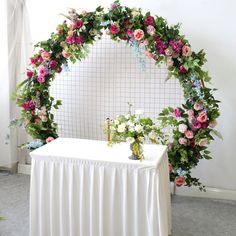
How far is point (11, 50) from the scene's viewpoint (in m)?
3.91

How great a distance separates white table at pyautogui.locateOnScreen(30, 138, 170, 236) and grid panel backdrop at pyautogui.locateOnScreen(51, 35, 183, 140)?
105 centimetres

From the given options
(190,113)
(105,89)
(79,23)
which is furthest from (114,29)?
(190,113)

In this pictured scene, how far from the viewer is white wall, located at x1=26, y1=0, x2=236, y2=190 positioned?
10.9ft

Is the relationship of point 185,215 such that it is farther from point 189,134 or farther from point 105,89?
point 105,89

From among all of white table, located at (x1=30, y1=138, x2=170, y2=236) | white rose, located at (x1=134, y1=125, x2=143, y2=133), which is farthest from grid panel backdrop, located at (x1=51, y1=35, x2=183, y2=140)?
white rose, located at (x1=134, y1=125, x2=143, y2=133)

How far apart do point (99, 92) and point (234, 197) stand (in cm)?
160

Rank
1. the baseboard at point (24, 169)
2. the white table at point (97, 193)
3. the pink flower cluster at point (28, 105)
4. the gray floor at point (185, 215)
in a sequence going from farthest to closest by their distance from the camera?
the baseboard at point (24, 169)
the pink flower cluster at point (28, 105)
the gray floor at point (185, 215)
the white table at point (97, 193)

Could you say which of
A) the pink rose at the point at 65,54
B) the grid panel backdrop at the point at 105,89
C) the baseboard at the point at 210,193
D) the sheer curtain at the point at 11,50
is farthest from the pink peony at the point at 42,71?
the baseboard at the point at 210,193

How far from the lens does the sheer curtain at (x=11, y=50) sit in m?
3.89

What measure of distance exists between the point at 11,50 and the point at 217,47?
204cm

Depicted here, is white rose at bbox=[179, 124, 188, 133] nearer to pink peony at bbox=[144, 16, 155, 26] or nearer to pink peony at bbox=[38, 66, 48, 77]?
pink peony at bbox=[144, 16, 155, 26]

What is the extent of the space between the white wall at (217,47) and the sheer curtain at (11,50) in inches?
35.4

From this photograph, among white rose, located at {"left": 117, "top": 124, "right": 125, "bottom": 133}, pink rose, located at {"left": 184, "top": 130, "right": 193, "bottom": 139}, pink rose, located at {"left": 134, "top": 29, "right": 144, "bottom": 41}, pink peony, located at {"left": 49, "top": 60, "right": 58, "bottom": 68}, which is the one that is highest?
pink rose, located at {"left": 134, "top": 29, "right": 144, "bottom": 41}

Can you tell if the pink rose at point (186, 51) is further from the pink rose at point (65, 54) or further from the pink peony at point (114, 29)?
the pink rose at point (65, 54)
